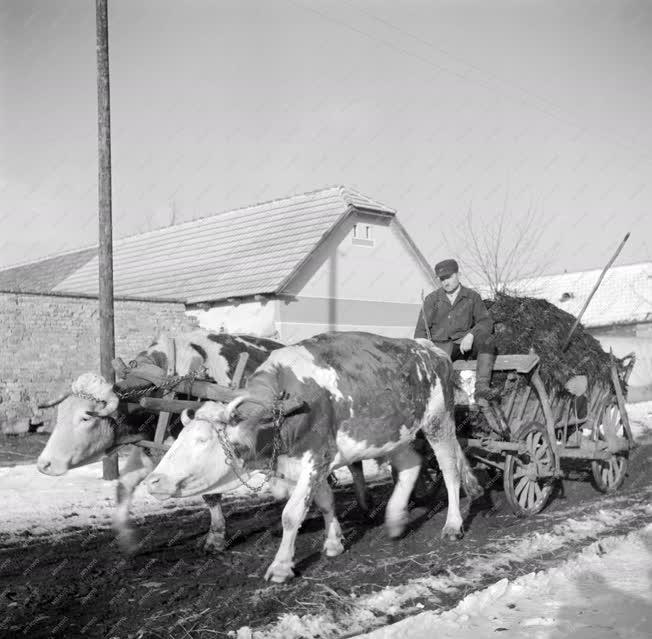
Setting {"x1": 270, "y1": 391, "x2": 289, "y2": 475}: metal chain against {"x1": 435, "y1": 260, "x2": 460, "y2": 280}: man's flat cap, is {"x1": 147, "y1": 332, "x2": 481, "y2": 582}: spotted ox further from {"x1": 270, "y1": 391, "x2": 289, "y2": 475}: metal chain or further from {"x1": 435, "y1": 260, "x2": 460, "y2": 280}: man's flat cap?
{"x1": 435, "y1": 260, "x2": 460, "y2": 280}: man's flat cap

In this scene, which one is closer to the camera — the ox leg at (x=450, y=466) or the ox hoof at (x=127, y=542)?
the ox hoof at (x=127, y=542)

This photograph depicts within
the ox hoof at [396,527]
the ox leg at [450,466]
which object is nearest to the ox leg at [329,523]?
the ox hoof at [396,527]

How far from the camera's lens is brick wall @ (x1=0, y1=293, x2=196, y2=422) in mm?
16547

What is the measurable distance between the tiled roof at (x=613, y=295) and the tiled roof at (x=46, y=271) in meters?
20.8

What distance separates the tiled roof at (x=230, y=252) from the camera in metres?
21.2

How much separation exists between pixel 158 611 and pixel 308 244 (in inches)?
678

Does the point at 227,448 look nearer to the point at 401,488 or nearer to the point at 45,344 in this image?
the point at 401,488

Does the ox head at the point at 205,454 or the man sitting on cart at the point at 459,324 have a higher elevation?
the man sitting on cart at the point at 459,324

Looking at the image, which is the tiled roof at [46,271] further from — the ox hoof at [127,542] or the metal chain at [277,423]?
the metal chain at [277,423]

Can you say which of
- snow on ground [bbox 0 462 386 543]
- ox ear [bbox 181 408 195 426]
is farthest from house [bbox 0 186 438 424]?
ox ear [bbox 181 408 195 426]

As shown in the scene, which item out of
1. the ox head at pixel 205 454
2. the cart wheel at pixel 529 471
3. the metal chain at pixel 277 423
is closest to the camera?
the ox head at pixel 205 454

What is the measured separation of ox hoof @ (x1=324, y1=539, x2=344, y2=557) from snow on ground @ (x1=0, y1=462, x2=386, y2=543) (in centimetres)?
263

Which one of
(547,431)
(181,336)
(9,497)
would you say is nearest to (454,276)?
(547,431)

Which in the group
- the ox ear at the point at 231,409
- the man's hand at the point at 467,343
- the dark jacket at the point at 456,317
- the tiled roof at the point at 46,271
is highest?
the tiled roof at the point at 46,271
